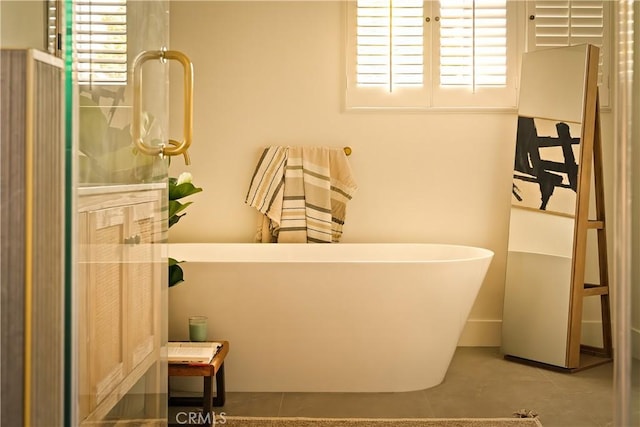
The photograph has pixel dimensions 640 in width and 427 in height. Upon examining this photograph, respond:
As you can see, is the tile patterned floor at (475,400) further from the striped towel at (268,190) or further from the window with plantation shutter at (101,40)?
the window with plantation shutter at (101,40)

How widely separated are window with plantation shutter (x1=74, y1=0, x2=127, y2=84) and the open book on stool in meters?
1.47

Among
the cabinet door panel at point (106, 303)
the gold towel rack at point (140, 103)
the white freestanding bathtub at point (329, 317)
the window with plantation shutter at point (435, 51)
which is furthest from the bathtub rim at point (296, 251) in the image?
the cabinet door panel at point (106, 303)

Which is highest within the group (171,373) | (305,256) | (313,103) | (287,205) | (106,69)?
(313,103)

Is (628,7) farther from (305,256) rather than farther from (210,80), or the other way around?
(210,80)

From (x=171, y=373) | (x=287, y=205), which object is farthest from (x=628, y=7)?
(x=287, y=205)

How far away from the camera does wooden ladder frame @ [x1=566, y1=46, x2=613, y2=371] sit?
3.49 m

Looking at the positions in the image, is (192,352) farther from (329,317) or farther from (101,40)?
(101,40)

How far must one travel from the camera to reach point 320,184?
155 inches

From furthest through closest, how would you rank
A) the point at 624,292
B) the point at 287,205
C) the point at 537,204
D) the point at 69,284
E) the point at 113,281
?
the point at 287,205
the point at 537,204
the point at 113,281
the point at 624,292
the point at 69,284

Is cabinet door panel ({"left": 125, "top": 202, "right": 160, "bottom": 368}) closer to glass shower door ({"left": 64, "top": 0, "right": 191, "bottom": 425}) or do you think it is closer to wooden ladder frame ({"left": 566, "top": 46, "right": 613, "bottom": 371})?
glass shower door ({"left": 64, "top": 0, "right": 191, "bottom": 425})

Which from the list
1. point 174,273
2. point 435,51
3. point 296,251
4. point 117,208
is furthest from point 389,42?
point 117,208

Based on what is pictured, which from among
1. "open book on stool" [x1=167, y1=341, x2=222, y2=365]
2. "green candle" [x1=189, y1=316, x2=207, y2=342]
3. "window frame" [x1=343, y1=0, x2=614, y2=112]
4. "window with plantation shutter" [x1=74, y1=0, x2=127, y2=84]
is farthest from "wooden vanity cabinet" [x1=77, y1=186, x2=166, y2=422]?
"window frame" [x1=343, y1=0, x2=614, y2=112]

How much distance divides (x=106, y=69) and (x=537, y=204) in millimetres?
2922

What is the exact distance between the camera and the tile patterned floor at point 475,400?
2.78 m
